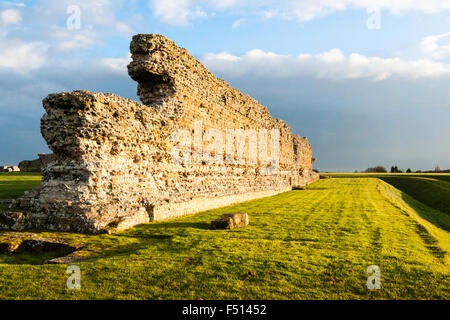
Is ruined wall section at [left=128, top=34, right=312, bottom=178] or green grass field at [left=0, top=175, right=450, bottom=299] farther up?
ruined wall section at [left=128, top=34, right=312, bottom=178]

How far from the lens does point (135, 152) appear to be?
9.46m

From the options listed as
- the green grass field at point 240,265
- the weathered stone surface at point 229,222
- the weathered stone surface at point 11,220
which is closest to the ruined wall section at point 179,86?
the weathered stone surface at point 229,222

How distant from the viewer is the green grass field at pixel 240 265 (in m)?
4.31

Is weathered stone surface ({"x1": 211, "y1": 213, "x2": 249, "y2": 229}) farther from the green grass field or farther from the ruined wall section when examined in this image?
the ruined wall section

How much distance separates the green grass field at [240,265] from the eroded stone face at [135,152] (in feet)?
3.00

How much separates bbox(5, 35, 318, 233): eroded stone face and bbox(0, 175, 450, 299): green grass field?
91 centimetres

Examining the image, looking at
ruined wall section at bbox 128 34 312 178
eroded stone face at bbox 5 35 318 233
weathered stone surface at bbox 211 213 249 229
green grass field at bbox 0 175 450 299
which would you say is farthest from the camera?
ruined wall section at bbox 128 34 312 178

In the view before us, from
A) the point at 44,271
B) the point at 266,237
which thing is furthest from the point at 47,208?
the point at 266,237

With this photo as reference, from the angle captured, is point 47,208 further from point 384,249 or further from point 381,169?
point 381,169

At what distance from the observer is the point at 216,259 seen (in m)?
5.59

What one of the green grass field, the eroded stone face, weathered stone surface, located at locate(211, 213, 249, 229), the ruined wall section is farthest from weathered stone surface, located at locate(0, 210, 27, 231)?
the ruined wall section

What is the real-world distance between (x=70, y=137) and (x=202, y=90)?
6748 millimetres

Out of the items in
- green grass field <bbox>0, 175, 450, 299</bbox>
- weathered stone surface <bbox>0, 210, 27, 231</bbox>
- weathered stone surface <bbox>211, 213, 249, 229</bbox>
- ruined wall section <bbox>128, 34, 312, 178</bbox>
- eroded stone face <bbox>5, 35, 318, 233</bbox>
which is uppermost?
ruined wall section <bbox>128, 34, 312, 178</bbox>

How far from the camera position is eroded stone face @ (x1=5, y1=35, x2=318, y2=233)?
7926mm
